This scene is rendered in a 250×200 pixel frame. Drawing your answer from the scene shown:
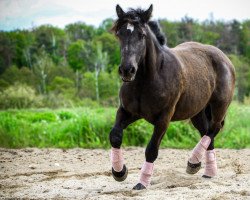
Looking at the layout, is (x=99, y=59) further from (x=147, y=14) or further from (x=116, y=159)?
(x=147, y=14)

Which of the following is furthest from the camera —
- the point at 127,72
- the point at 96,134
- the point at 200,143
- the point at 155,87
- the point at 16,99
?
the point at 16,99

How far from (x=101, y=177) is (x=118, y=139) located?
4.62 ft

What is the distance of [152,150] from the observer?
5.40 metres

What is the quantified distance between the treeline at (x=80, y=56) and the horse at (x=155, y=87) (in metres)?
18.5

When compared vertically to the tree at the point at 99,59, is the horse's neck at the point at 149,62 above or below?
above

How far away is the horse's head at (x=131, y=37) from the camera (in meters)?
4.61

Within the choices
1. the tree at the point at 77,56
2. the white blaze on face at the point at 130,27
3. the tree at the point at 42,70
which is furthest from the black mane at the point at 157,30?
the tree at the point at 77,56

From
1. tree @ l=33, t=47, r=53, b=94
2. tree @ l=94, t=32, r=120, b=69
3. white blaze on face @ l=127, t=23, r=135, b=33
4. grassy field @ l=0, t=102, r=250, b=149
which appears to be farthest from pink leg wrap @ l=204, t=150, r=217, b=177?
tree @ l=94, t=32, r=120, b=69

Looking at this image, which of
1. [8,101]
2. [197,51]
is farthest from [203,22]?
[197,51]

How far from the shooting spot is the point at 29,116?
15523 mm

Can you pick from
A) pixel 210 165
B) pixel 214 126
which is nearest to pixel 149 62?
pixel 214 126

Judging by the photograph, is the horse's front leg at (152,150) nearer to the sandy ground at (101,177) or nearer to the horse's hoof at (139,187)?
the horse's hoof at (139,187)

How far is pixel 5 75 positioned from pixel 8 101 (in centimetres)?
1228

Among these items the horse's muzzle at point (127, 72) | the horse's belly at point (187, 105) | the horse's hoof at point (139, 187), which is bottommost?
the horse's hoof at point (139, 187)
